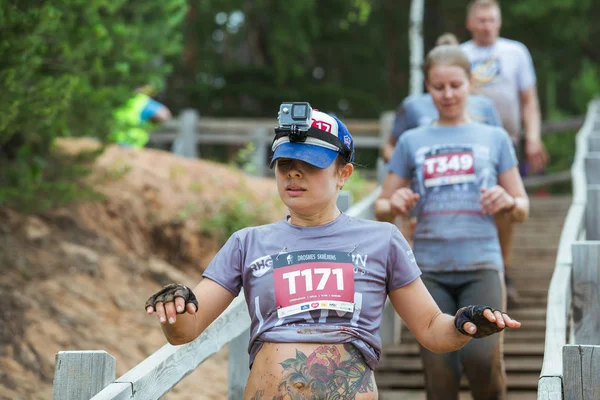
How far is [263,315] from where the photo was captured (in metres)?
3.42

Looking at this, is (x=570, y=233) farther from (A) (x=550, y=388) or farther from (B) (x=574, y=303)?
(A) (x=550, y=388)

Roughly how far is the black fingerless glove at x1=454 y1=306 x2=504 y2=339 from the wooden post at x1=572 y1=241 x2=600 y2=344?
1556 mm

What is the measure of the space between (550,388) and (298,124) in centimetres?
117

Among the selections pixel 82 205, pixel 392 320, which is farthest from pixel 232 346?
pixel 82 205

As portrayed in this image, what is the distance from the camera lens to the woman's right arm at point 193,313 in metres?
3.08

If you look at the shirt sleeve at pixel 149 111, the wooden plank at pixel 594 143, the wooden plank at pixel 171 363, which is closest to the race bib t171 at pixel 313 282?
the wooden plank at pixel 171 363

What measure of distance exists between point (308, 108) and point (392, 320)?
14.1 ft

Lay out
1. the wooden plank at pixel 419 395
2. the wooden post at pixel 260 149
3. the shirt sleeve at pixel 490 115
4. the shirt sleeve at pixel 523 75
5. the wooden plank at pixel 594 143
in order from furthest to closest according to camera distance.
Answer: the wooden post at pixel 260 149, the wooden plank at pixel 594 143, the shirt sleeve at pixel 523 75, the wooden plank at pixel 419 395, the shirt sleeve at pixel 490 115

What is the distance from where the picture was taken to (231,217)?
32.4ft

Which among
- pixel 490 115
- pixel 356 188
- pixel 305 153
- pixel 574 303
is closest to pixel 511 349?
pixel 490 115

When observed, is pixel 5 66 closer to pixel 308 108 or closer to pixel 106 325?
pixel 106 325

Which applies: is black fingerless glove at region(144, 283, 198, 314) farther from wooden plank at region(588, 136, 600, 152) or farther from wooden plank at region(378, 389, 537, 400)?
wooden plank at region(588, 136, 600, 152)

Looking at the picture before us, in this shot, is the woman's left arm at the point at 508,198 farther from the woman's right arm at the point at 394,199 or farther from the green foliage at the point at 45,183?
the green foliage at the point at 45,183

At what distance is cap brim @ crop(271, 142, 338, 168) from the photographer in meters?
3.35
